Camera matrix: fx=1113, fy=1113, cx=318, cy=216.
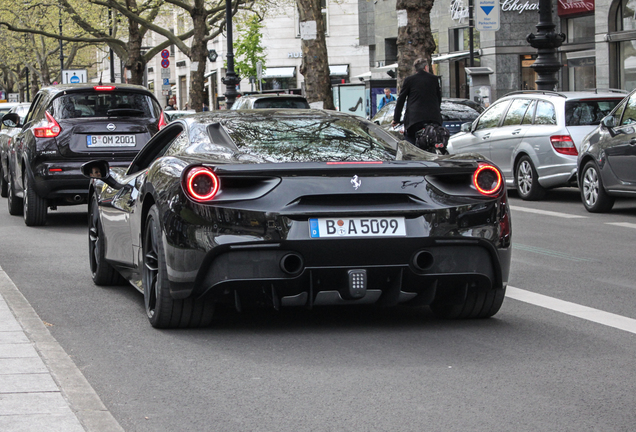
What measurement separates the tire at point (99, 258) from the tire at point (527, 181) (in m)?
8.85

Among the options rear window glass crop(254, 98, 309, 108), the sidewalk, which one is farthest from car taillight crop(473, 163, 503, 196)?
rear window glass crop(254, 98, 309, 108)

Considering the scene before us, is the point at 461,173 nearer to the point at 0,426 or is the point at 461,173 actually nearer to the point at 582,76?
the point at 0,426

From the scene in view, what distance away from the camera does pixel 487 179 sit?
6.14 m

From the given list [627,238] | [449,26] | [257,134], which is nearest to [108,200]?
[257,134]

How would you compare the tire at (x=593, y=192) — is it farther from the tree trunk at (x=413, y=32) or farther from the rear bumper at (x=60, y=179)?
the tree trunk at (x=413, y=32)

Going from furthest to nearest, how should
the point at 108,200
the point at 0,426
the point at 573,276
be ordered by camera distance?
the point at 573,276 < the point at 108,200 < the point at 0,426

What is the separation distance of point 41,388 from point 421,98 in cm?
1153

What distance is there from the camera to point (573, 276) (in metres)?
8.52

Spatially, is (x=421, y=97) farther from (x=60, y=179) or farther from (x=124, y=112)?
(x=60, y=179)

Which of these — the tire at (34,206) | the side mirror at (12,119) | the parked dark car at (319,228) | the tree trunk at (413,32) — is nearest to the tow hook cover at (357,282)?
the parked dark car at (319,228)

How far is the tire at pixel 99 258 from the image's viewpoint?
8164 millimetres

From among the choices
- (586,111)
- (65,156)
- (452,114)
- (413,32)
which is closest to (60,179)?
(65,156)

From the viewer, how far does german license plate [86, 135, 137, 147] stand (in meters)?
13.0

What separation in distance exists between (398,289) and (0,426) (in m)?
2.49
